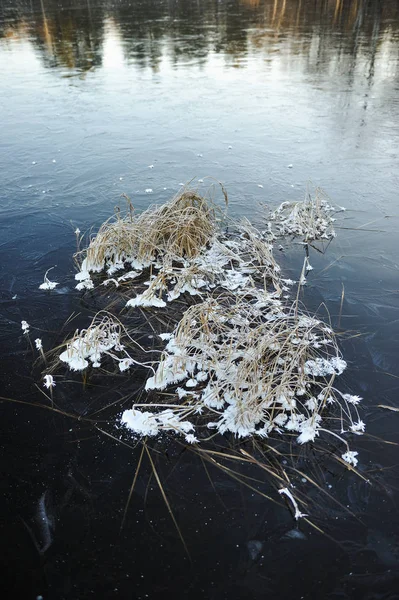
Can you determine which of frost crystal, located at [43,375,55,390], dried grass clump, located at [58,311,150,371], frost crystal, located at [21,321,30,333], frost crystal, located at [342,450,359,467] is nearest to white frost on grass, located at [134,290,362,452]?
frost crystal, located at [342,450,359,467]

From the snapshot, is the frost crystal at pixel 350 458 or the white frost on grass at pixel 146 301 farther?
the white frost on grass at pixel 146 301

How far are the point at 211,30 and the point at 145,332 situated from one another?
19.4 metres

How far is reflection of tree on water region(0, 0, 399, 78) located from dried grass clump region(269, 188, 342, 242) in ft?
24.0

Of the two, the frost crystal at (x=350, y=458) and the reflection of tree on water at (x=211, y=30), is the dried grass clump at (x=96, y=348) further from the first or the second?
the reflection of tree on water at (x=211, y=30)

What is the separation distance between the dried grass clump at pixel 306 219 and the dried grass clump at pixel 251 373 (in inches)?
67.4

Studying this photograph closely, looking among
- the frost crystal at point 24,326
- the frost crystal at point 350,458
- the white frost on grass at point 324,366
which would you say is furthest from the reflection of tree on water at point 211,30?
the frost crystal at point 350,458

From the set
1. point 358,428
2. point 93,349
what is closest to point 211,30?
point 93,349

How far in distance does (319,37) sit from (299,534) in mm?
18422

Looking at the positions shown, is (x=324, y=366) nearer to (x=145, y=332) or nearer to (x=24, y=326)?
(x=145, y=332)

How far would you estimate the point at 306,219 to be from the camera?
5688 mm

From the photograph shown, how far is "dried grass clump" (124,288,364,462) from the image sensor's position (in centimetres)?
319

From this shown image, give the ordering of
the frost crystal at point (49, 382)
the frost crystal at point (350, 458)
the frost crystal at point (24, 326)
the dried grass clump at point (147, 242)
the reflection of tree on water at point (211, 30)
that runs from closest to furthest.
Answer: the frost crystal at point (350, 458) < the frost crystal at point (49, 382) < the frost crystal at point (24, 326) < the dried grass clump at point (147, 242) < the reflection of tree on water at point (211, 30)

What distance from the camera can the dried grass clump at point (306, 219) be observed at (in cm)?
555

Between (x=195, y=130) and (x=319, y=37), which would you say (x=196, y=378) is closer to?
(x=195, y=130)
